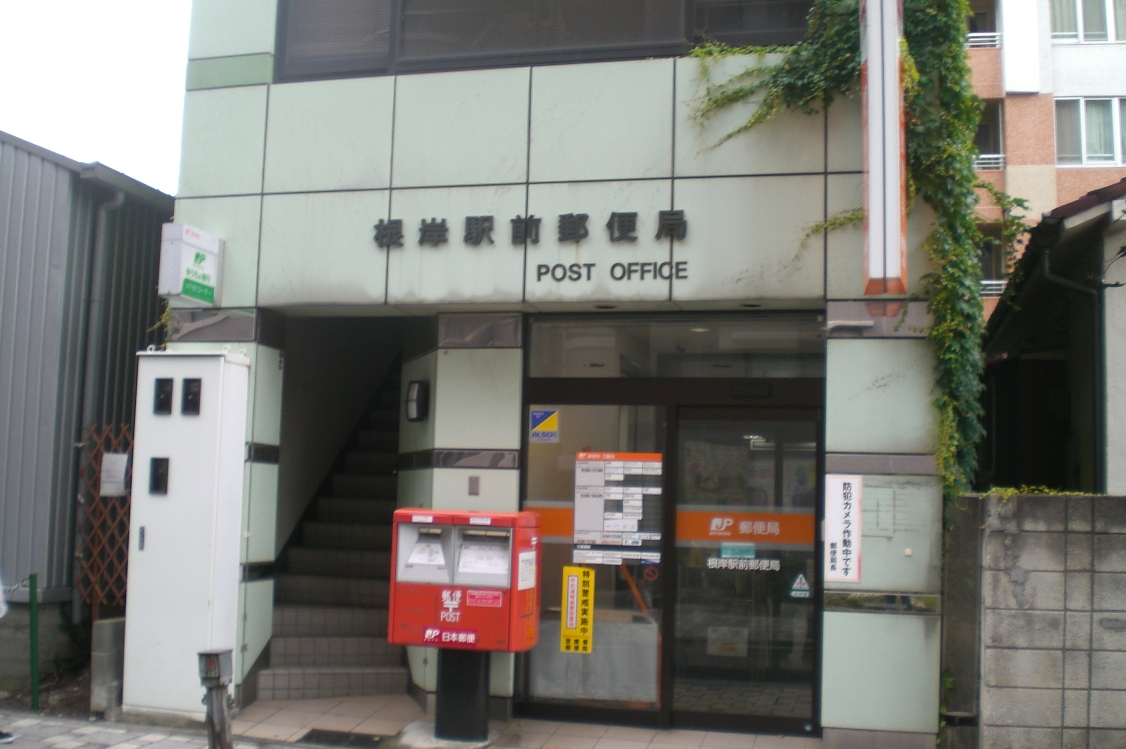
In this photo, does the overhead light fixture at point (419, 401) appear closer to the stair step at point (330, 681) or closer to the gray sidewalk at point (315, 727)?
the stair step at point (330, 681)

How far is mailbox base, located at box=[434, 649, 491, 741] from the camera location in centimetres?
727

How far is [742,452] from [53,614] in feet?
20.4

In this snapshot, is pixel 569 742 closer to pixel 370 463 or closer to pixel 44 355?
pixel 370 463

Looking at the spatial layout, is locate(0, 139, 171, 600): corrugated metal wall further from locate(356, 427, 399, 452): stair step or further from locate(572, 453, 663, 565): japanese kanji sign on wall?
locate(572, 453, 663, 565): japanese kanji sign on wall

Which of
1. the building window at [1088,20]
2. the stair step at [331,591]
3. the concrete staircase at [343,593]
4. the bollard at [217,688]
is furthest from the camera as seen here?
the building window at [1088,20]

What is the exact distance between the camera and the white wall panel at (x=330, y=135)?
7.95m

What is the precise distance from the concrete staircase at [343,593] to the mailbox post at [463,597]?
1.64m

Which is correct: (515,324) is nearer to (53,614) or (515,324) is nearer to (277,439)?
(277,439)

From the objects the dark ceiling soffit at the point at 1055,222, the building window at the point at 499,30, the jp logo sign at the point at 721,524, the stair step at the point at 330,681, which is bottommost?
the stair step at the point at 330,681

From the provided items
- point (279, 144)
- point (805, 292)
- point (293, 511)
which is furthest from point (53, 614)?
point (805, 292)

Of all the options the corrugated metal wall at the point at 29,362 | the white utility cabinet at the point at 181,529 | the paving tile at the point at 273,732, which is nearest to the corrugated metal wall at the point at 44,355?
the corrugated metal wall at the point at 29,362

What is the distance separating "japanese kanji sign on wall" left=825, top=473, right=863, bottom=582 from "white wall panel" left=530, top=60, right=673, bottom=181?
264 cm

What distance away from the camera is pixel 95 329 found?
918 centimetres

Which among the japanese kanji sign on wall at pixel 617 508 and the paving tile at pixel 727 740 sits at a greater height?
the japanese kanji sign on wall at pixel 617 508
